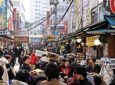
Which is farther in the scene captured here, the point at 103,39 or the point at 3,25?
the point at 3,25

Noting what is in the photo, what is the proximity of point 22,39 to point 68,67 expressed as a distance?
69293 millimetres

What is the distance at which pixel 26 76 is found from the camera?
28.9ft

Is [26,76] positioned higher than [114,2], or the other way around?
[114,2]

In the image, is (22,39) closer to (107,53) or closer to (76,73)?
(107,53)

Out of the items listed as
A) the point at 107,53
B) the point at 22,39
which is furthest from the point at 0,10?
the point at 107,53

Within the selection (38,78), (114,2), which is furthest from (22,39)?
(38,78)

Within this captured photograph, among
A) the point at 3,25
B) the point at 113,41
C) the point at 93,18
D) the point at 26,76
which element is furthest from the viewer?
the point at 3,25

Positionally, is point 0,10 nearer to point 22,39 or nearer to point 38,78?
point 22,39

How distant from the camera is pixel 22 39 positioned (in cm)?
8244

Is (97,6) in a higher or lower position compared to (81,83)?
higher

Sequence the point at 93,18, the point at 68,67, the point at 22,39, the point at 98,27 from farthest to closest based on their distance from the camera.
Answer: the point at 22,39 → the point at 93,18 → the point at 98,27 → the point at 68,67

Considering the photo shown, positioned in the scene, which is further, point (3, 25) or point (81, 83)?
point (3, 25)

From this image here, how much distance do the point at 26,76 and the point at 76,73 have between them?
1.57m

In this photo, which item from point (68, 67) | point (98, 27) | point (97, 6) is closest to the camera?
point (68, 67)
